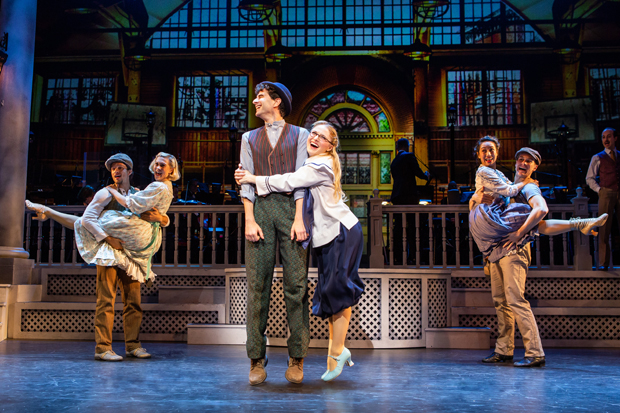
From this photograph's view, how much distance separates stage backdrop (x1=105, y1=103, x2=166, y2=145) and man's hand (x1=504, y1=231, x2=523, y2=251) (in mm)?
9398

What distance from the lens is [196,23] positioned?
39.8ft

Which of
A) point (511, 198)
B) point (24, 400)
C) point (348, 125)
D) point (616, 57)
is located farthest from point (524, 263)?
point (616, 57)

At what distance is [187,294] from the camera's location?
5.29m

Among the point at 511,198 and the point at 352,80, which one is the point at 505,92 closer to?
the point at 352,80

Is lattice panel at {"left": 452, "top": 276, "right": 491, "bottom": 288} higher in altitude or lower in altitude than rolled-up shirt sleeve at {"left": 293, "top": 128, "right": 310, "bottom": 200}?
lower

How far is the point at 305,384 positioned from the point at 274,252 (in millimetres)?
704

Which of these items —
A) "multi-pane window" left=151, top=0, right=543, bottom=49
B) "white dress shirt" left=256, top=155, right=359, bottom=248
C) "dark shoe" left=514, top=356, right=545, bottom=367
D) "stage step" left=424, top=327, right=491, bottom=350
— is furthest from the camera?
"multi-pane window" left=151, top=0, right=543, bottom=49

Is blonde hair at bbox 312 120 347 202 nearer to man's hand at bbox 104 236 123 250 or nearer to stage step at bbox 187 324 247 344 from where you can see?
man's hand at bbox 104 236 123 250

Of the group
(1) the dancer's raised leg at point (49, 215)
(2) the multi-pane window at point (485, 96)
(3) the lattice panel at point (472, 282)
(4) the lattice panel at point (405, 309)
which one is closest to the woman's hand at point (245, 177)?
(1) the dancer's raised leg at point (49, 215)

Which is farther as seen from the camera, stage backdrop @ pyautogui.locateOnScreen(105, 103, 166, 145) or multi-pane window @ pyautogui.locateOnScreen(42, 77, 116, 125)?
multi-pane window @ pyautogui.locateOnScreen(42, 77, 116, 125)

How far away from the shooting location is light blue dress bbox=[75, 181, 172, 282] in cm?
367

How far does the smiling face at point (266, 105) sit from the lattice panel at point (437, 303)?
8.24 ft

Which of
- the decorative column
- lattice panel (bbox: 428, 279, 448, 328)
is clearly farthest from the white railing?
lattice panel (bbox: 428, 279, 448, 328)

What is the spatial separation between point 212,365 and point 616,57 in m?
11.1
